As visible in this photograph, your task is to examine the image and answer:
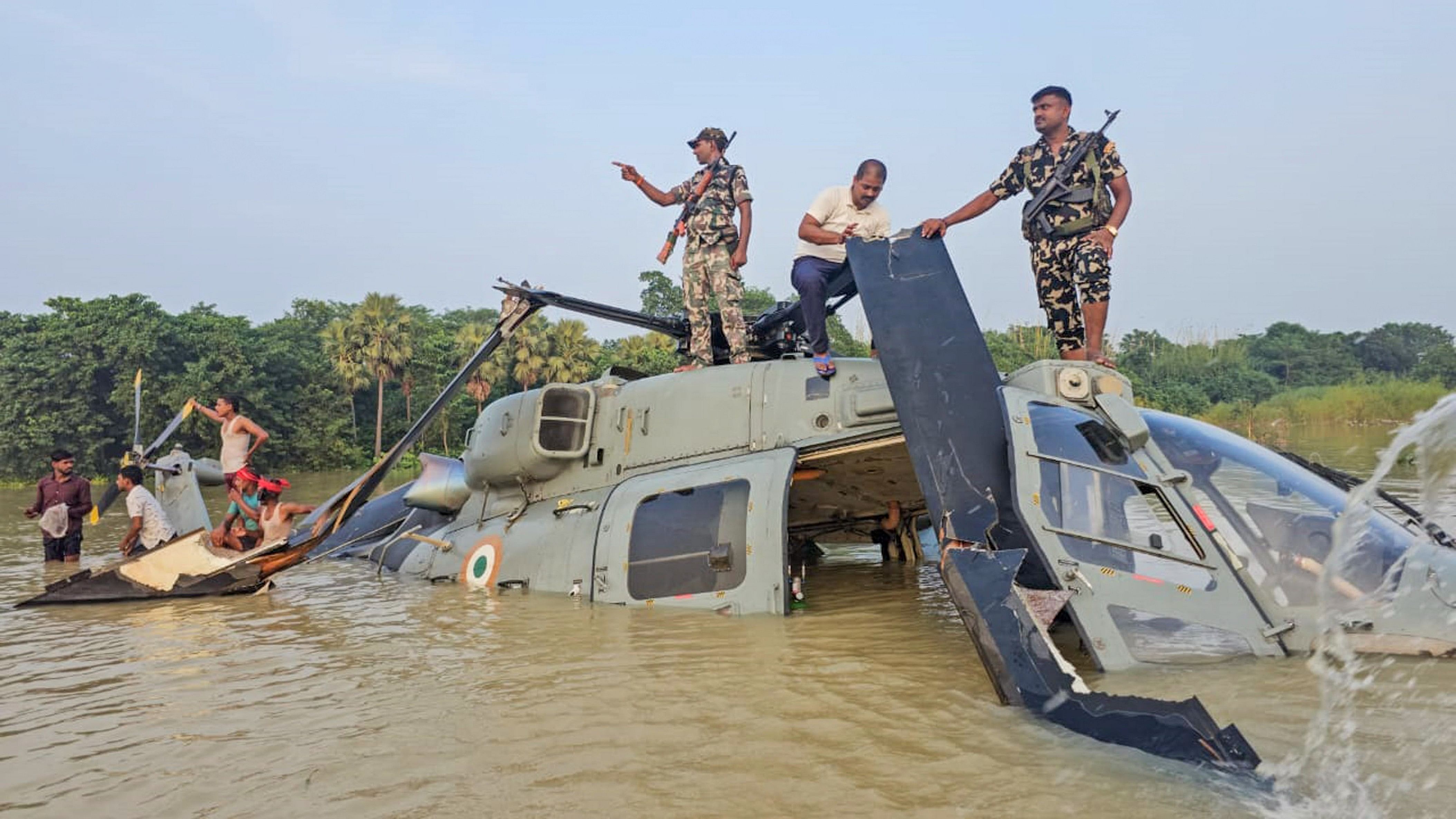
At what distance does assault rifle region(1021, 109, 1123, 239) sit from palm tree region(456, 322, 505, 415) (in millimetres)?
30215

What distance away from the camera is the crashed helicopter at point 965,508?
14.5ft

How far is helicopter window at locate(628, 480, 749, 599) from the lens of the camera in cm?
642

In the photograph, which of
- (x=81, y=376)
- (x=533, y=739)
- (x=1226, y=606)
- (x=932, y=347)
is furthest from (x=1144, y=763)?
(x=81, y=376)

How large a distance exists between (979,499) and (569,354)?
3446cm

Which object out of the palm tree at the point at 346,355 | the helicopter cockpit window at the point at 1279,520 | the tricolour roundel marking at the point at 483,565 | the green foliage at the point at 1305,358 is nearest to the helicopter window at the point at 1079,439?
the helicopter cockpit window at the point at 1279,520

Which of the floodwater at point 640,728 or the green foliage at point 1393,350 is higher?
the green foliage at point 1393,350

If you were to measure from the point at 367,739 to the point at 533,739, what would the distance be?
763 mm

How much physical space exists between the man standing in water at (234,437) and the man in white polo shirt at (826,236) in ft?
19.1

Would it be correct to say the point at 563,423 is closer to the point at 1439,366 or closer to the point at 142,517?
the point at 142,517

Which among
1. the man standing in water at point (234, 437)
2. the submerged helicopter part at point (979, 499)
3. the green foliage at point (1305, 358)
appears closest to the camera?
the submerged helicopter part at point (979, 499)

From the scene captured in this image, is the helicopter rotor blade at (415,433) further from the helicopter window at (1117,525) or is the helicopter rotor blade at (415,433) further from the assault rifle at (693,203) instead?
the helicopter window at (1117,525)

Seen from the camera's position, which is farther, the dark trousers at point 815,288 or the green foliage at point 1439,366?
the green foliage at point 1439,366

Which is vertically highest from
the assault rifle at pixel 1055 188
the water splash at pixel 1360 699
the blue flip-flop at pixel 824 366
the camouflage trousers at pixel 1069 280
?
the assault rifle at pixel 1055 188

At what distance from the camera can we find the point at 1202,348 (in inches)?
1893
